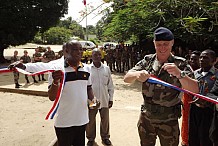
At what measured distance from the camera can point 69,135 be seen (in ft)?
9.43

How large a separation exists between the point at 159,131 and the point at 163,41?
3.22ft

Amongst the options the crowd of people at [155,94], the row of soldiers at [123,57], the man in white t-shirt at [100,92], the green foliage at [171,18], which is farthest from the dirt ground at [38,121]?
the row of soldiers at [123,57]

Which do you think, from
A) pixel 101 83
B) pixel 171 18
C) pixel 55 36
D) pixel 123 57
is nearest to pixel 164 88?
pixel 101 83

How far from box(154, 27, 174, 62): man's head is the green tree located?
54.2 ft

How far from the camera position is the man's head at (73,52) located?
9.34ft

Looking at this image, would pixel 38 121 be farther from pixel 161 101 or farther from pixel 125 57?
pixel 125 57

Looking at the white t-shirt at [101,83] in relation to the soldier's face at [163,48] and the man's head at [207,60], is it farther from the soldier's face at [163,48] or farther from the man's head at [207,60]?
the soldier's face at [163,48]

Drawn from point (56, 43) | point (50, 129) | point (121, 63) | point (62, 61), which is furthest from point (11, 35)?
point (56, 43)

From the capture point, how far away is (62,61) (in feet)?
9.64

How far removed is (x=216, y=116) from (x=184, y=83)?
4.46 feet

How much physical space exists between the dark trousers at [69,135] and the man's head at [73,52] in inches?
30.2

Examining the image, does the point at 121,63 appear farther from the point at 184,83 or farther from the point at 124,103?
the point at 184,83

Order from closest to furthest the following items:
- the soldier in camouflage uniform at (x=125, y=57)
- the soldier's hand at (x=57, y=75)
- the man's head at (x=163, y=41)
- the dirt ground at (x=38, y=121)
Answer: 1. the man's head at (x=163, y=41)
2. the soldier's hand at (x=57, y=75)
3. the dirt ground at (x=38, y=121)
4. the soldier in camouflage uniform at (x=125, y=57)

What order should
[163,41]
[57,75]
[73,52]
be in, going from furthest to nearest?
[73,52] → [57,75] → [163,41]
